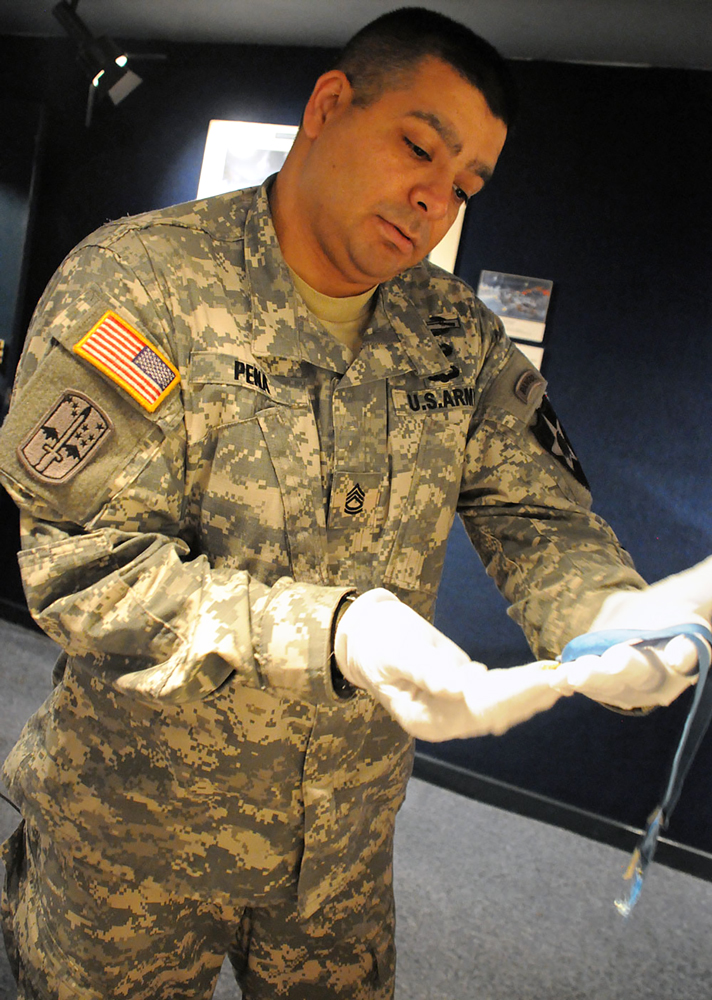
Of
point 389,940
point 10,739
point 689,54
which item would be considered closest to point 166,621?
point 389,940

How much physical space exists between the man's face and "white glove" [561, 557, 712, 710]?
495mm

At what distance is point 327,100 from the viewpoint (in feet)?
3.18

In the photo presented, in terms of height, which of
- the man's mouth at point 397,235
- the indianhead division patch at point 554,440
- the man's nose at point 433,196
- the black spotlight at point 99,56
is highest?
the black spotlight at point 99,56

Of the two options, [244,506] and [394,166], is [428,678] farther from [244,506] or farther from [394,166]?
[394,166]

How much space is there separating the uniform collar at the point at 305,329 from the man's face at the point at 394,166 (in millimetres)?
63

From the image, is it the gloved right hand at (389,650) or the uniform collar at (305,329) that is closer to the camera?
the gloved right hand at (389,650)

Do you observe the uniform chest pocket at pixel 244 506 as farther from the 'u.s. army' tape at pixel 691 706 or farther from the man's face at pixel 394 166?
the 'u.s. army' tape at pixel 691 706

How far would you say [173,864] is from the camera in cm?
98

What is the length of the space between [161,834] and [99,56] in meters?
1.71

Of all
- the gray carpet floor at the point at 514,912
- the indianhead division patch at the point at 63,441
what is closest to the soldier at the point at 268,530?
the indianhead division patch at the point at 63,441

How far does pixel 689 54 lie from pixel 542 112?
373mm

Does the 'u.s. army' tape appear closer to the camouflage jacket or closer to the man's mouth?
the camouflage jacket

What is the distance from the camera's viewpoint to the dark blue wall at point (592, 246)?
80.9 inches

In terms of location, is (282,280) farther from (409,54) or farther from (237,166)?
(237,166)
